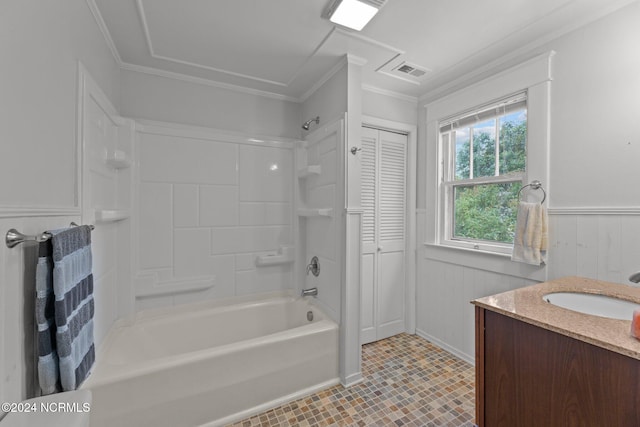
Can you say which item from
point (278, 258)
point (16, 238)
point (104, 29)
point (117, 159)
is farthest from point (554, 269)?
point (104, 29)

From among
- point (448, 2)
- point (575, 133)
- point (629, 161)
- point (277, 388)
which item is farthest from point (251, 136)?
point (629, 161)

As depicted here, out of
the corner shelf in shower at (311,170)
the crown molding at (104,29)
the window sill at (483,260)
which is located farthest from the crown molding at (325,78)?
the window sill at (483,260)


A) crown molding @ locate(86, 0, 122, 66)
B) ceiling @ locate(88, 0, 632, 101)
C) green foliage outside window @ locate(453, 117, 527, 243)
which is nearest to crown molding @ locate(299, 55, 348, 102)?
ceiling @ locate(88, 0, 632, 101)

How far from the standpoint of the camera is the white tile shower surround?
2.09m

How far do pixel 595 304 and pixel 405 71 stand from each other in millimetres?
1926

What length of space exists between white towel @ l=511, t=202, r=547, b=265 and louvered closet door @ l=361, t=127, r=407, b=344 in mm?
1046

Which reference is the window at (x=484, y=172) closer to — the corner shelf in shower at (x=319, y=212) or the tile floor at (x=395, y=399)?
the tile floor at (x=395, y=399)

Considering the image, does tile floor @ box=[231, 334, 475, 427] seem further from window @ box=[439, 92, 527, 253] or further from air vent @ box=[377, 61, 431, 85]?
air vent @ box=[377, 61, 431, 85]

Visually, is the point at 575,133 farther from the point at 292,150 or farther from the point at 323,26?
the point at 292,150

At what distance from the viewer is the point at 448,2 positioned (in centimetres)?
144

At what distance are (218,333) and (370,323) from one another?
1346 mm

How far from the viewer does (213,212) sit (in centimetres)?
229

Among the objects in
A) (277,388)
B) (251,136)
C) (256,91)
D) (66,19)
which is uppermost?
(256,91)

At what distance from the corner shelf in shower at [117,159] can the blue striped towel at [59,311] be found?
2.55 feet
